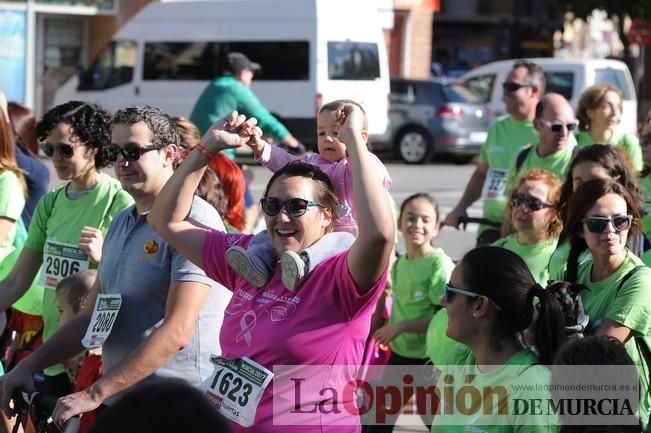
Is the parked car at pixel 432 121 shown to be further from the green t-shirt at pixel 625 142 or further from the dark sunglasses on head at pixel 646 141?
the dark sunglasses on head at pixel 646 141

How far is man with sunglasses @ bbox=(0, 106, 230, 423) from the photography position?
13.4ft

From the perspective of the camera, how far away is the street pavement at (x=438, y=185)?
13.9 meters

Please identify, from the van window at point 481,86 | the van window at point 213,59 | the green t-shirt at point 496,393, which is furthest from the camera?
the van window at point 481,86

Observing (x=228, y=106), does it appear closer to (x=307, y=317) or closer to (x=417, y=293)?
(x=417, y=293)

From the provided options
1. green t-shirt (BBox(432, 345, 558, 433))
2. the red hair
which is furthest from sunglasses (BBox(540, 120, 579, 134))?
green t-shirt (BBox(432, 345, 558, 433))

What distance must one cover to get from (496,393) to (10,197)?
122 inches

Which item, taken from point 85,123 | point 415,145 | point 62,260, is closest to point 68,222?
point 62,260

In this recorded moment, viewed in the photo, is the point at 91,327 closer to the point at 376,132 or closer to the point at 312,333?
the point at 312,333

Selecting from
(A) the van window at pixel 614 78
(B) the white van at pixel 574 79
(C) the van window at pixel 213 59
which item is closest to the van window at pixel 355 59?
(C) the van window at pixel 213 59

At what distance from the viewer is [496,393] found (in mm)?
3703

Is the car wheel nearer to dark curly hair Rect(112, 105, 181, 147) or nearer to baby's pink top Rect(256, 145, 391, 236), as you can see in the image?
baby's pink top Rect(256, 145, 391, 236)

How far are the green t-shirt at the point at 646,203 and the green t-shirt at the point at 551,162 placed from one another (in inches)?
29.9

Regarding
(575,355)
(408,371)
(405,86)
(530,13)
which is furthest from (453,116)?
(530,13)

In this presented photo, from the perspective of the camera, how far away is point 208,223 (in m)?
4.29
